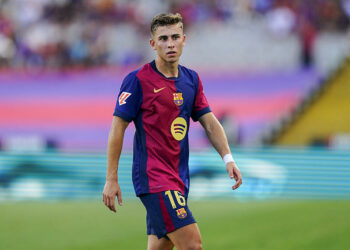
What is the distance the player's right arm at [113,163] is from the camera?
17.1 ft

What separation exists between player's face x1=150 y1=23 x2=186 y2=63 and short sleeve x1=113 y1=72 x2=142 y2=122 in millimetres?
295

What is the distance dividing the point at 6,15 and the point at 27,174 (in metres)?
9.20

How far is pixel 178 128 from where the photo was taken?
18.0 ft

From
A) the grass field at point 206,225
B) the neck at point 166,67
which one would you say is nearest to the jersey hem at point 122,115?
the neck at point 166,67

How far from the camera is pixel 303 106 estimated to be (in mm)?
20828

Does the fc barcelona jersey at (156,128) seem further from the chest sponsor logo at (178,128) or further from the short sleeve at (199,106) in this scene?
the short sleeve at (199,106)

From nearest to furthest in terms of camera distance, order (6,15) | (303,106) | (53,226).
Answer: (53,226), (303,106), (6,15)

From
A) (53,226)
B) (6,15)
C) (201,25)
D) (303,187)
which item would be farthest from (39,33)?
(53,226)

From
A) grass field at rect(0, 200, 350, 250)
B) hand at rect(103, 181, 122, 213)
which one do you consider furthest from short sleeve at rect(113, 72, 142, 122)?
grass field at rect(0, 200, 350, 250)

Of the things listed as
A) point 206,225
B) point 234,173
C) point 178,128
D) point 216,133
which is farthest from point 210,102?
point 178,128

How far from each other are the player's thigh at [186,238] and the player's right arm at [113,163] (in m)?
0.47

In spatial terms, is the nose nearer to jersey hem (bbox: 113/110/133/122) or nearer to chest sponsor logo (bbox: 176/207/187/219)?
jersey hem (bbox: 113/110/133/122)

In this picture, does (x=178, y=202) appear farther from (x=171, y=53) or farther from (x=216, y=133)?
(x=171, y=53)

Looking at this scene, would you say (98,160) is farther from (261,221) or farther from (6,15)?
(6,15)
